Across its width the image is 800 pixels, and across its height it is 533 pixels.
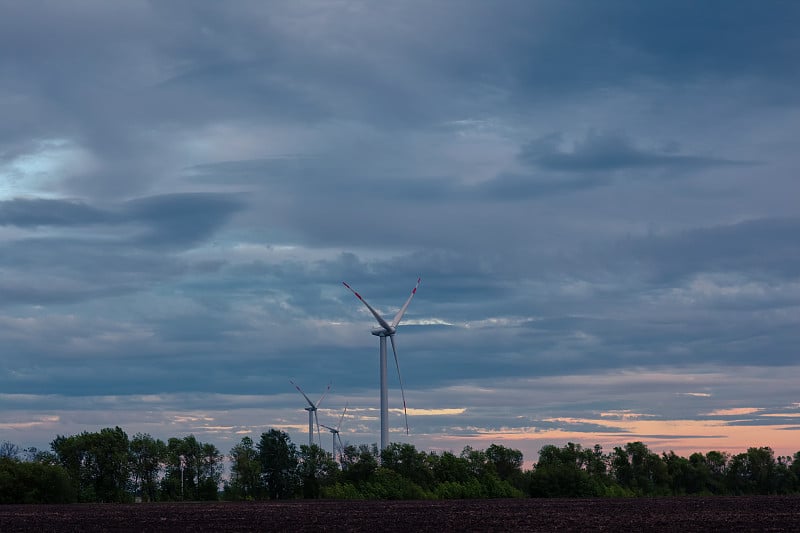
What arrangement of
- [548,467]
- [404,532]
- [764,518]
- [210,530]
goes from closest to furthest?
[404,532] < [210,530] < [764,518] < [548,467]

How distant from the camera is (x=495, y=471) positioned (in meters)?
198

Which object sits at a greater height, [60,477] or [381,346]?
[381,346]

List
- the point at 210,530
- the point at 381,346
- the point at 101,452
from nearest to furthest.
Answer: the point at 210,530, the point at 381,346, the point at 101,452

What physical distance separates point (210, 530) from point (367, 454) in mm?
113466

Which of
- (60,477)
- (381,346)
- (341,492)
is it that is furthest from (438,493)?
(60,477)

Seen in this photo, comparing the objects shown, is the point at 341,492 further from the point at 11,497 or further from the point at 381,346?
the point at 11,497

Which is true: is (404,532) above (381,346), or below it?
below

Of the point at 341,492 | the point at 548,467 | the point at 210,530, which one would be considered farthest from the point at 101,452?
the point at 210,530

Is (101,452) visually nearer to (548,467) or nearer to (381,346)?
(381,346)

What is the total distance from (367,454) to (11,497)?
63.5 meters

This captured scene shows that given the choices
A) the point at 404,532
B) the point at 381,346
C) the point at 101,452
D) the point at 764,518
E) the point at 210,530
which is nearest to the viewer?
the point at 404,532

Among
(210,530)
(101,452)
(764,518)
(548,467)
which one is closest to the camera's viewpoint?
(210,530)

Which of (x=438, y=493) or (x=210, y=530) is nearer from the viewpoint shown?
(x=210, y=530)

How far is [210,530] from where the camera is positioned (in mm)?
79125
